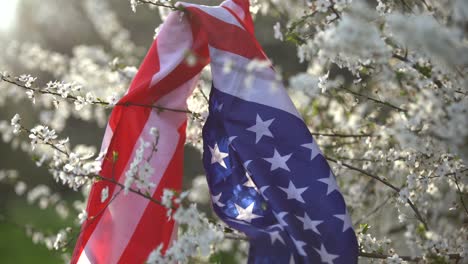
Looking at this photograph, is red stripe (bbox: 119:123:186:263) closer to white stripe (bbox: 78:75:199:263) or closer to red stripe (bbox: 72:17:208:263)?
white stripe (bbox: 78:75:199:263)

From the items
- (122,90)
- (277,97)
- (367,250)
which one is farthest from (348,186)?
(122,90)

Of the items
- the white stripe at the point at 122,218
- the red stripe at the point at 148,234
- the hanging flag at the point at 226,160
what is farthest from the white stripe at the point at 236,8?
the red stripe at the point at 148,234

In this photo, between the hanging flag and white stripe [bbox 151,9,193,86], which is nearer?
the hanging flag

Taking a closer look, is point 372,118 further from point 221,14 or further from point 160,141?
point 160,141

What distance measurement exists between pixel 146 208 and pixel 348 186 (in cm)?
114

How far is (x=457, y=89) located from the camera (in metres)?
1.56

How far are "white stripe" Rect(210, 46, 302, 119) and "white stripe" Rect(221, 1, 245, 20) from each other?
20 centimetres

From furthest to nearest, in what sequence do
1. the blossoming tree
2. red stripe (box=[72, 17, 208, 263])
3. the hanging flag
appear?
red stripe (box=[72, 17, 208, 263])
the hanging flag
the blossoming tree

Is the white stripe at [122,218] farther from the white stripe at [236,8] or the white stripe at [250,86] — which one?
the white stripe at [236,8]

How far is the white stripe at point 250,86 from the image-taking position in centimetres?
170

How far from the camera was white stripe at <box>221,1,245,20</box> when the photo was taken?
1.92m

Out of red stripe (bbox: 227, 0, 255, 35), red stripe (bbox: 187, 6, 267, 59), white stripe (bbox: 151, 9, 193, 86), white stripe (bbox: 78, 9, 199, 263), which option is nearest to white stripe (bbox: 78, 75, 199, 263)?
white stripe (bbox: 78, 9, 199, 263)

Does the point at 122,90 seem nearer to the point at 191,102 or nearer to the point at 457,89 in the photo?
the point at 191,102

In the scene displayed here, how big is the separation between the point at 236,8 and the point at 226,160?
1.82 feet
